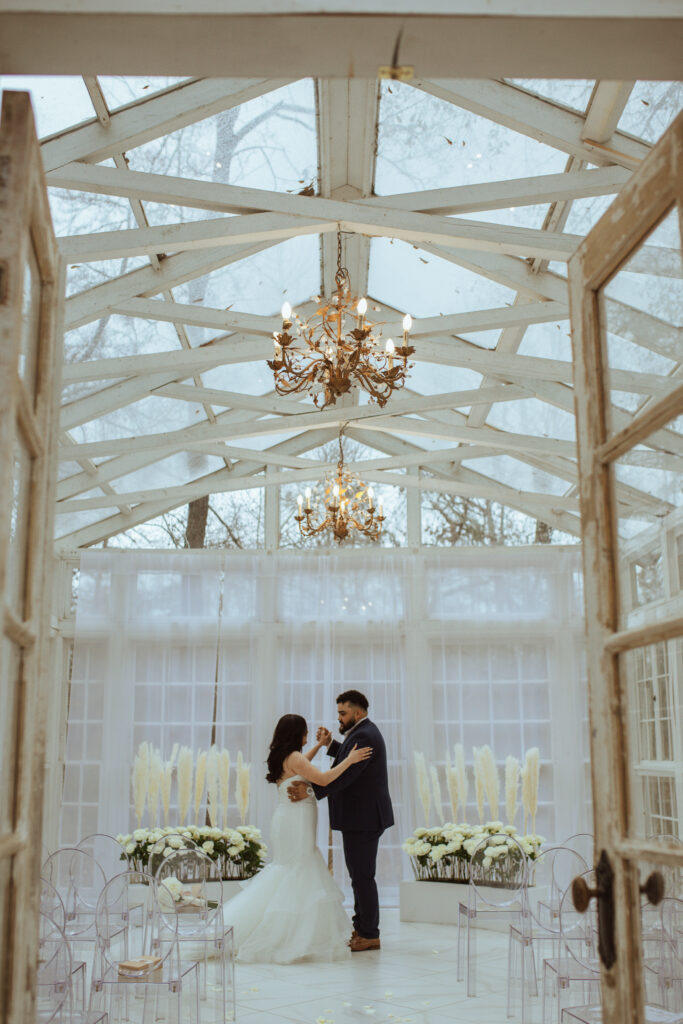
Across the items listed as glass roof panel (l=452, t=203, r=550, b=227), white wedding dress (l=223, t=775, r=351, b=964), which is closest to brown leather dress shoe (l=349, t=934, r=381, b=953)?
white wedding dress (l=223, t=775, r=351, b=964)

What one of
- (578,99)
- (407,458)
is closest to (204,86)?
(578,99)

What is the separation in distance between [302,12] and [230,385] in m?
6.11

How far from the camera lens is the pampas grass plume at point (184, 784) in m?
8.84

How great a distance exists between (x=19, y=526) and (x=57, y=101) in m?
3.06

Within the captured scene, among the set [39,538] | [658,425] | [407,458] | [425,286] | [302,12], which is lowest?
[39,538]

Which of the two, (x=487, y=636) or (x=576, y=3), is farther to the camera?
(x=487, y=636)

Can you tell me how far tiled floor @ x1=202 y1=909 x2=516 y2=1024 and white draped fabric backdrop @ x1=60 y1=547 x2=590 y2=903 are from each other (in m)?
2.58

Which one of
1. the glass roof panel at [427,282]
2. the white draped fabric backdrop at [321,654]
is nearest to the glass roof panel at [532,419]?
the glass roof panel at [427,282]

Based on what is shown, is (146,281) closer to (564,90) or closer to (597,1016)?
(564,90)

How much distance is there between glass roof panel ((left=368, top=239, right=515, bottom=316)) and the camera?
6.22 meters

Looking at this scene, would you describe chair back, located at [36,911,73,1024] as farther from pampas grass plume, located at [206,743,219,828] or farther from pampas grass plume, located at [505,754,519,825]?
pampas grass plume, located at [505,754,519,825]

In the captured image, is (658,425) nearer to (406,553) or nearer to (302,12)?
(302,12)

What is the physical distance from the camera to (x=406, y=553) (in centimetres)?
952

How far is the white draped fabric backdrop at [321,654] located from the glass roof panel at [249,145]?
15.0 feet
